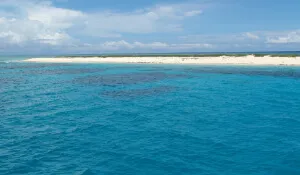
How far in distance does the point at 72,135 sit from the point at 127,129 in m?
3.45

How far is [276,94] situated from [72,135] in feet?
77.1

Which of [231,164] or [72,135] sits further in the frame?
[72,135]

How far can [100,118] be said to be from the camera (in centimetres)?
1953

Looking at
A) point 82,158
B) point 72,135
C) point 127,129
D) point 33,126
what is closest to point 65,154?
point 82,158

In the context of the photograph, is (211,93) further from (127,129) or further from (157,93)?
(127,129)

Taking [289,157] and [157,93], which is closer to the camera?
[289,157]

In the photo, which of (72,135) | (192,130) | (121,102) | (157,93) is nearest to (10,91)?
(121,102)

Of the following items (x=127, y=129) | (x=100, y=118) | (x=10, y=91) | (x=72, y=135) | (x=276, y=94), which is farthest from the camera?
(x=10, y=91)

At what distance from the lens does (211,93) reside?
3070cm

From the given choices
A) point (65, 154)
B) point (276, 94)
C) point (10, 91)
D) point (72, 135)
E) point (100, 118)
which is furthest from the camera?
point (10, 91)

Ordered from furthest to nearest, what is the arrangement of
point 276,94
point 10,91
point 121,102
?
point 10,91 → point 276,94 → point 121,102

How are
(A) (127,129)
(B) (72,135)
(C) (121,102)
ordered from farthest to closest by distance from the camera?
(C) (121,102)
(A) (127,129)
(B) (72,135)

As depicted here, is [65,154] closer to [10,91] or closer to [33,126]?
[33,126]

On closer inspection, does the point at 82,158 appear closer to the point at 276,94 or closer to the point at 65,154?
the point at 65,154
